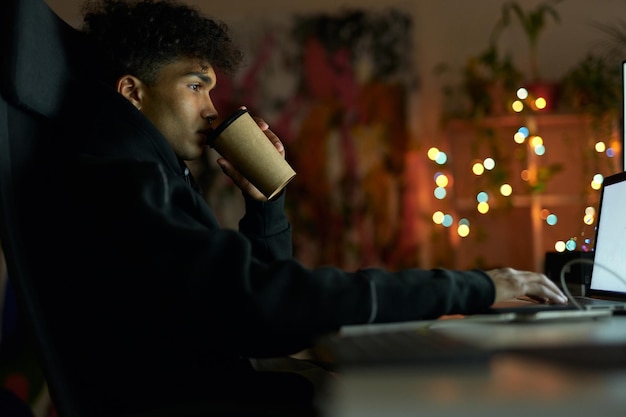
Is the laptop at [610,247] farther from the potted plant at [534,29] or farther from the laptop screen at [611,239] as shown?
the potted plant at [534,29]

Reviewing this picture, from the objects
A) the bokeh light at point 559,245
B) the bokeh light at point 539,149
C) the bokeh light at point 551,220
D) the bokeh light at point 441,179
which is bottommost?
the bokeh light at point 559,245

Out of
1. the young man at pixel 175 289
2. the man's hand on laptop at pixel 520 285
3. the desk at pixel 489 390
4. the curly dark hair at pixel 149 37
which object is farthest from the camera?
the curly dark hair at pixel 149 37

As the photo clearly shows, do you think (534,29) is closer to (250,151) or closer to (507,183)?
(507,183)

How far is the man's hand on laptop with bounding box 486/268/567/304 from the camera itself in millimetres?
971

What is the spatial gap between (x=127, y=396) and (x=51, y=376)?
96 millimetres

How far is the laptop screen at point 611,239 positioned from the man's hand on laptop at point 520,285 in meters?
0.42

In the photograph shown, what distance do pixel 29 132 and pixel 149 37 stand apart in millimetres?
555

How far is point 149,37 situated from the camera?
153cm

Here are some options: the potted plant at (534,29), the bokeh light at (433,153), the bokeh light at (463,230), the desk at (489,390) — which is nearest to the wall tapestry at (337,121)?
the bokeh light at (433,153)

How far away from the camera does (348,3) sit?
13.5ft

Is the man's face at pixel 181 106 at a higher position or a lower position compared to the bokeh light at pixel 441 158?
higher

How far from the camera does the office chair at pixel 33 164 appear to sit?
0.92 metres

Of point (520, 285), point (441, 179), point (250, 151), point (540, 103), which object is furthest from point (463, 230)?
point (520, 285)

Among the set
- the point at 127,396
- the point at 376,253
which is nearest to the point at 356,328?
the point at 127,396
